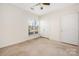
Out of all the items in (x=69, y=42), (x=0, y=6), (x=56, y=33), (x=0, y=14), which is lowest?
(x=69, y=42)

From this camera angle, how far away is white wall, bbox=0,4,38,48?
279 cm

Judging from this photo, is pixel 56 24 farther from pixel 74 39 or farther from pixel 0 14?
pixel 0 14

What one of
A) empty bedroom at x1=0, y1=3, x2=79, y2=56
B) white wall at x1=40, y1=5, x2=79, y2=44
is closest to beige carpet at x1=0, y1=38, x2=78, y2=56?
empty bedroom at x1=0, y1=3, x2=79, y2=56

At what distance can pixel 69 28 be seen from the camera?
10.8 ft

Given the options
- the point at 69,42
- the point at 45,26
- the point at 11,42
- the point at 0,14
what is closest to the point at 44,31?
the point at 45,26

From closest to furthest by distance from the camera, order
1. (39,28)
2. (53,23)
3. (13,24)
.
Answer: (13,24), (53,23), (39,28)

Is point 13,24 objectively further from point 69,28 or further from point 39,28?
point 69,28

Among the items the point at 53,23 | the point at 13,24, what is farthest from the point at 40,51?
the point at 53,23

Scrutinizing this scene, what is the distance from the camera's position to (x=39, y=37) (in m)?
4.70

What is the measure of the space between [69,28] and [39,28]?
1953 millimetres

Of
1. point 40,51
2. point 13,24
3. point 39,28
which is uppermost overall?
point 13,24

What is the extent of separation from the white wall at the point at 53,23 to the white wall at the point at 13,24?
1.00m

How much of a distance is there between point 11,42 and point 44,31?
2306 mm

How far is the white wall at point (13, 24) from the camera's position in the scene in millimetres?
2793
